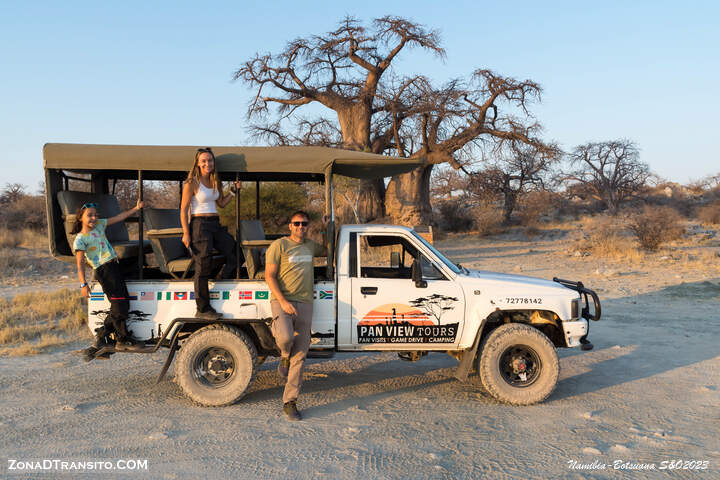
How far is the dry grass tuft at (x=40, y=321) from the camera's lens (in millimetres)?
7983

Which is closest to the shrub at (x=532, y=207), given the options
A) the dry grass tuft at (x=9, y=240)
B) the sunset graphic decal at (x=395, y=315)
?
the dry grass tuft at (x=9, y=240)

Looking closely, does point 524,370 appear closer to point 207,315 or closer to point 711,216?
point 207,315

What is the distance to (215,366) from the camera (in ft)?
17.5

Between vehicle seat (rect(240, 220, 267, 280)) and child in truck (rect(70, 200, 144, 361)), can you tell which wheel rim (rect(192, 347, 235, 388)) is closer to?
child in truck (rect(70, 200, 144, 361))

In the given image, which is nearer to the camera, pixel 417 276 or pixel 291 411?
pixel 291 411

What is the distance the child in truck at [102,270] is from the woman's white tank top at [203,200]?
887 mm

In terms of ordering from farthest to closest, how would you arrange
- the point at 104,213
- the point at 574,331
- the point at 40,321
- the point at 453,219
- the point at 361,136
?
1. the point at 453,219
2. the point at 361,136
3. the point at 40,321
4. the point at 104,213
5. the point at 574,331

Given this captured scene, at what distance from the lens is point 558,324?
18.3 feet

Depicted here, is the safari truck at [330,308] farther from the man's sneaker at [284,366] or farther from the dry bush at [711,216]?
the dry bush at [711,216]

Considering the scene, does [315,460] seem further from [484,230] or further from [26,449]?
[484,230]

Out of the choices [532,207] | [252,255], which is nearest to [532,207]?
[532,207]

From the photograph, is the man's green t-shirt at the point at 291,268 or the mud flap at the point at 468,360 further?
the mud flap at the point at 468,360

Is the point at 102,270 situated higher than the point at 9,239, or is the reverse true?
the point at 9,239

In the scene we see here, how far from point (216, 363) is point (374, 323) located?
61.4 inches
